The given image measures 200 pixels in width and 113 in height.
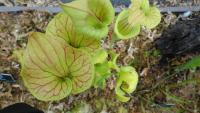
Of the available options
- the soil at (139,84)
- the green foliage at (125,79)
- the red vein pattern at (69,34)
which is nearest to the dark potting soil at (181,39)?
the soil at (139,84)

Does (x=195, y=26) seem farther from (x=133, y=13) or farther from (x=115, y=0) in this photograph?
(x=133, y=13)

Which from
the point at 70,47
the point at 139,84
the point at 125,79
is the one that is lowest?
the point at 139,84

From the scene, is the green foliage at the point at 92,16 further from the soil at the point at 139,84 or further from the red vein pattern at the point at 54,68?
the soil at the point at 139,84

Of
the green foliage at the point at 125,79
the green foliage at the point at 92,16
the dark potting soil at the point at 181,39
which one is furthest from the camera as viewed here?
the dark potting soil at the point at 181,39

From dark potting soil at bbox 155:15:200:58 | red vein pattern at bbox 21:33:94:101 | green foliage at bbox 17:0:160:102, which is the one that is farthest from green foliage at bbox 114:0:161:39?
dark potting soil at bbox 155:15:200:58

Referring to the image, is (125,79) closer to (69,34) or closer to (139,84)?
(69,34)

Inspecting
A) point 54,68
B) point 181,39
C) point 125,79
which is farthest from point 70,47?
point 181,39

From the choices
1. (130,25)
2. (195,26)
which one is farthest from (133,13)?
(195,26)

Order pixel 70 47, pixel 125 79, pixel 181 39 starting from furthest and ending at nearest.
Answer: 1. pixel 181 39
2. pixel 125 79
3. pixel 70 47
